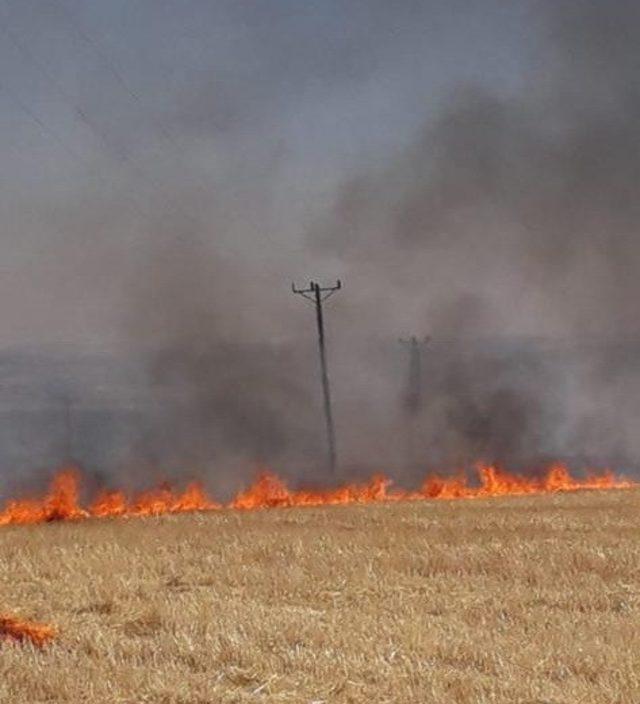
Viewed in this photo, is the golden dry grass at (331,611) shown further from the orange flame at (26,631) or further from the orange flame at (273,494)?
the orange flame at (273,494)

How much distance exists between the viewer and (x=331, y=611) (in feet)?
43.4

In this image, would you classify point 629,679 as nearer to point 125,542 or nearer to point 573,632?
point 573,632

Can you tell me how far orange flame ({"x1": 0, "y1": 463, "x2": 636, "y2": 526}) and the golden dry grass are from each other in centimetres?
886

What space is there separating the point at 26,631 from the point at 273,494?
2935cm

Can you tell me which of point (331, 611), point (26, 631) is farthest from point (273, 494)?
point (26, 631)

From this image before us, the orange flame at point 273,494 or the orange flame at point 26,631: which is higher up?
the orange flame at point 26,631

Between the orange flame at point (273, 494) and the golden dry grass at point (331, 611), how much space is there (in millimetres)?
8860

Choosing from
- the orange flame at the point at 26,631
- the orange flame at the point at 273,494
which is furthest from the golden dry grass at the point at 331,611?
the orange flame at the point at 273,494

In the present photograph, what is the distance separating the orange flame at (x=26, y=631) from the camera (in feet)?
37.0

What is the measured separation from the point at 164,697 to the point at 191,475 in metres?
47.1

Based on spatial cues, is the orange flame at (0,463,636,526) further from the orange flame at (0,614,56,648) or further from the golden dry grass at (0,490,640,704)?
the orange flame at (0,614,56,648)

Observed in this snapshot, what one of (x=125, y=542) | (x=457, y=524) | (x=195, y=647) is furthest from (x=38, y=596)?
(x=457, y=524)

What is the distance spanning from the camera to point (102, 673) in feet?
31.5

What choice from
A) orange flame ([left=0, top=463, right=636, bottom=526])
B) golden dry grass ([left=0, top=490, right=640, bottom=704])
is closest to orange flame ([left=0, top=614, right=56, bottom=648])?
golden dry grass ([left=0, top=490, right=640, bottom=704])
